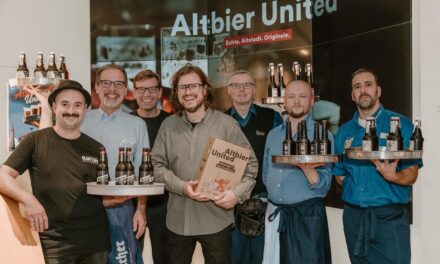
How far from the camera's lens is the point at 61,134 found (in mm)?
2891

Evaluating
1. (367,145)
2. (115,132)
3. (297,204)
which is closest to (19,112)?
(115,132)

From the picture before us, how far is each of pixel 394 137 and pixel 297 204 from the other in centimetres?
77

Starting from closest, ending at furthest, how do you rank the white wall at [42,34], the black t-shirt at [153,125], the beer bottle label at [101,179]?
the beer bottle label at [101,179] < the black t-shirt at [153,125] < the white wall at [42,34]

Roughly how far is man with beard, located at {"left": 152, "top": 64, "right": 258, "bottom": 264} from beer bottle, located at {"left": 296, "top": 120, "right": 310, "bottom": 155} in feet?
0.97

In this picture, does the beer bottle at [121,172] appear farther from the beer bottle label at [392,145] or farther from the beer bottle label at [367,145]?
the beer bottle label at [392,145]

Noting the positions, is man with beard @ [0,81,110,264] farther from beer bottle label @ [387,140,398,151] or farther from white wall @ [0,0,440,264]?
white wall @ [0,0,440,264]

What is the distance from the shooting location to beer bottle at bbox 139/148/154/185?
2.97 meters

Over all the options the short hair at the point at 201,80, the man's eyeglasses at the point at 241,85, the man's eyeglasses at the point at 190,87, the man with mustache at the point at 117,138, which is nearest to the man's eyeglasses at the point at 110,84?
the man with mustache at the point at 117,138

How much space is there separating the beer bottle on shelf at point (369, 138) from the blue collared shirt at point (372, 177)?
0.12 metres

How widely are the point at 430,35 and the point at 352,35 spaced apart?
78 cm

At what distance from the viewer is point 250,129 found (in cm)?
396

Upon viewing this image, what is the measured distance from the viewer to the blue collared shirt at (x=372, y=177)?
3.10 meters

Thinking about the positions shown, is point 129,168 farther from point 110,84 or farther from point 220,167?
point 110,84

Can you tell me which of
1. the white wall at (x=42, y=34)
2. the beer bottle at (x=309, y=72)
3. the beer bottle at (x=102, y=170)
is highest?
the white wall at (x=42, y=34)
